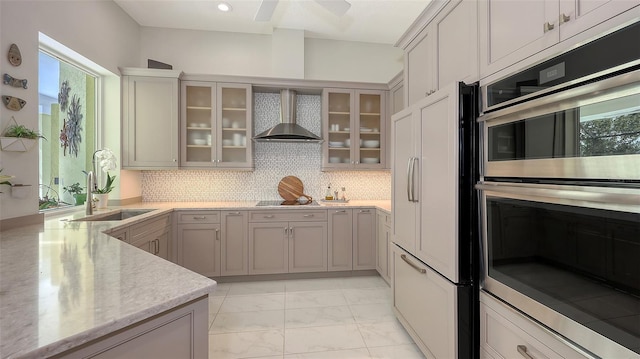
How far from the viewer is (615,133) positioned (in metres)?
0.84

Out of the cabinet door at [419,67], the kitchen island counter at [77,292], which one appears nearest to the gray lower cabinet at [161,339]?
the kitchen island counter at [77,292]

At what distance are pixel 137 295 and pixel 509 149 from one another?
5.01 feet

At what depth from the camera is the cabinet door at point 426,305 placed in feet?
4.99

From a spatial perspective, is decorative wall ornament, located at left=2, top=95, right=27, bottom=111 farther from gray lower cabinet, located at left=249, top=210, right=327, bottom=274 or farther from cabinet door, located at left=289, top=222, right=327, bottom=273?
cabinet door, located at left=289, top=222, right=327, bottom=273

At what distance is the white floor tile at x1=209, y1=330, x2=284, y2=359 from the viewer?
1.93 m

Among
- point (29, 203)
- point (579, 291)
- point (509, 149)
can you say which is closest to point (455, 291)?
point (579, 291)

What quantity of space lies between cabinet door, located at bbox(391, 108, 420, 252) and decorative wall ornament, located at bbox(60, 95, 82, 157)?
3.05 metres

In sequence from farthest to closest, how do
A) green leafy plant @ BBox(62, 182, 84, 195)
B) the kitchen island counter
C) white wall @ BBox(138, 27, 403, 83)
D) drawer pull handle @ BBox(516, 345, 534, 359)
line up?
white wall @ BBox(138, 27, 403, 83) → green leafy plant @ BBox(62, 182, 84, 195) → drawer pull handle @ BBox(516, 345, 534, 359) → the kitchen island counter

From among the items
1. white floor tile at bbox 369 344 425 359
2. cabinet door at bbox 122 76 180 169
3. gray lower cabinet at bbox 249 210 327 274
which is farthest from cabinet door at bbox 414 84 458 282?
cabinet door at bbox 122 76 180 169

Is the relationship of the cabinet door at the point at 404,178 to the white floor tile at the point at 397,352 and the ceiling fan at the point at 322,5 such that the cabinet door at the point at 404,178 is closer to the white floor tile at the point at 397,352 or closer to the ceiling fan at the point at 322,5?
the white floor tile at the point at 397,352

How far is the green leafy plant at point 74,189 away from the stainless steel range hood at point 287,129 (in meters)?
1.86

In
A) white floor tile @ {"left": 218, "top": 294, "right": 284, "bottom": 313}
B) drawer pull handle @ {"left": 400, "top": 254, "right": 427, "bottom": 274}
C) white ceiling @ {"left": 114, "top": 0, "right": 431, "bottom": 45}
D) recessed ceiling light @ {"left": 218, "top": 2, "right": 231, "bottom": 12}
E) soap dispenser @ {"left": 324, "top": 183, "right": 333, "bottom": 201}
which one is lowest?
white floor tile @ {"left": 218, "top": 294, "right": 284, "bottom": 313}

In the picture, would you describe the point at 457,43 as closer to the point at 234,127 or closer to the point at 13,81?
the point at 234,127

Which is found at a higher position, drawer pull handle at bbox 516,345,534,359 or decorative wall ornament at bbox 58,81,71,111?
decorative wall ornament at bbox 58,81,71,111
